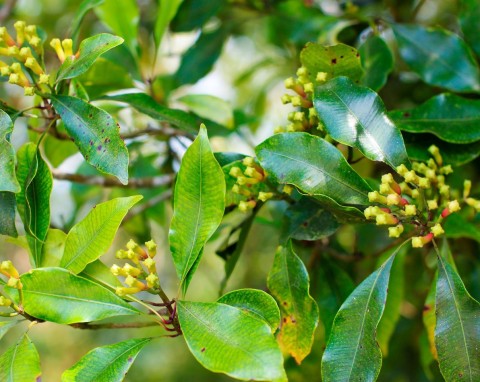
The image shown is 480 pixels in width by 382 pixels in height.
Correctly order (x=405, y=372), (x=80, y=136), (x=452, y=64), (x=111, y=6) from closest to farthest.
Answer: (x=80, y=136) < (x=452, y=64) < (x=111, y=6) < (x=405, y=372)

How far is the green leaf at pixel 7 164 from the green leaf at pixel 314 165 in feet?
1.34

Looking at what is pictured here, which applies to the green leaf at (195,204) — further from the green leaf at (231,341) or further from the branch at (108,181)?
the branch at (108,181)

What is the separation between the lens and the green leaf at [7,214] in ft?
3.73

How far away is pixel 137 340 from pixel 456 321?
1.77 feet

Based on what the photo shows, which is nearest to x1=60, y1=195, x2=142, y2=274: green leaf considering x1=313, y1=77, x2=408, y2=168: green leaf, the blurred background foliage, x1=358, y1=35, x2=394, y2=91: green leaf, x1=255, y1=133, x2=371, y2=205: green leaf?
x1=255, y1=133, x2=371, y2=205: green leaf

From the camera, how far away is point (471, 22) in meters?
1.60

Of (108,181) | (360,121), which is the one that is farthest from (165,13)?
(360,121)

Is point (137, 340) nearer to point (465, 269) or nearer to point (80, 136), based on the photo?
point (80, 136)

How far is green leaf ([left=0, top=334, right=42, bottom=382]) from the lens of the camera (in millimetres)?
1043

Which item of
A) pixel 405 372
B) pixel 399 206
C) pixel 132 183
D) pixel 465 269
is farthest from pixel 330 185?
pixel 405 372

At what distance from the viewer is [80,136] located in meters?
1.14

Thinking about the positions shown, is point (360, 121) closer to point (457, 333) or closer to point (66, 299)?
point (457, 333)

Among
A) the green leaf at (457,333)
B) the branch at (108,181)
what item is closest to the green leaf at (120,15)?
the branch at (108,181)

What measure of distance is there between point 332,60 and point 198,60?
876mm
